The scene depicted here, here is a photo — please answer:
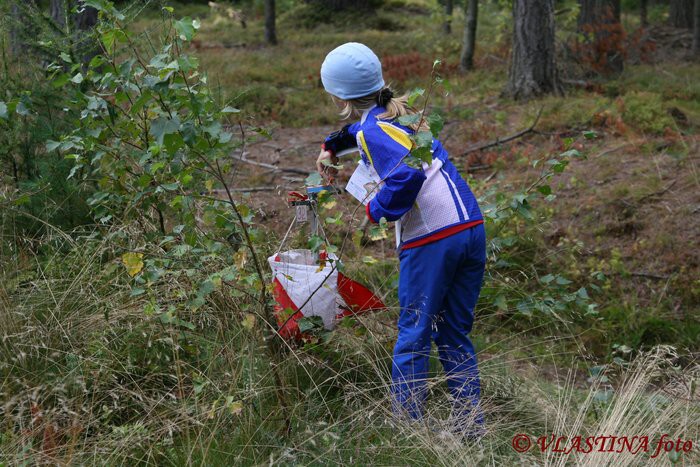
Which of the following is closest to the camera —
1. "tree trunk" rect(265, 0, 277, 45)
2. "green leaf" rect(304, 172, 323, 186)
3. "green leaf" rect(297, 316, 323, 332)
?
"green leaf" rect(304, 172, 323, 186)

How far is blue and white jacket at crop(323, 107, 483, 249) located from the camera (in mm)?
3422

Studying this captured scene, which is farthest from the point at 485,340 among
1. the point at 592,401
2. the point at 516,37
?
the point at 516,37

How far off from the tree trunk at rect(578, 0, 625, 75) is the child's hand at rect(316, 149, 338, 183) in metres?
7.81

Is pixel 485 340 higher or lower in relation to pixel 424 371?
lower

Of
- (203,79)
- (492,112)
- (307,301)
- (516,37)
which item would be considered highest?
(203,79)

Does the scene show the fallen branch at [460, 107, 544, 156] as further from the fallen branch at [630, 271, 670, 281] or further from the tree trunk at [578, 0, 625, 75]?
the tree trunk at [578, 0, 625, 75]

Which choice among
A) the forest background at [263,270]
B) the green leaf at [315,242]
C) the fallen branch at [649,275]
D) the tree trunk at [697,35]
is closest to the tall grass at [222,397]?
the forest background at [263,270]

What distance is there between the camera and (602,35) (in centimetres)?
1146

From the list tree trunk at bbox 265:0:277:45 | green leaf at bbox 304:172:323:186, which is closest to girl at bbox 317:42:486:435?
green leaf at bbox 304:172:323:186

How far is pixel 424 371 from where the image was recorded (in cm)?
368

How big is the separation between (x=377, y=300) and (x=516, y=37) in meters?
6.41

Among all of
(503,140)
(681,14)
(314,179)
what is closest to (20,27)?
(314,179)

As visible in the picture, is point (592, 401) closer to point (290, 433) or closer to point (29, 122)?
point (290, 433)

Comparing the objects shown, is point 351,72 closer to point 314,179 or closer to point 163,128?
point 314,179
